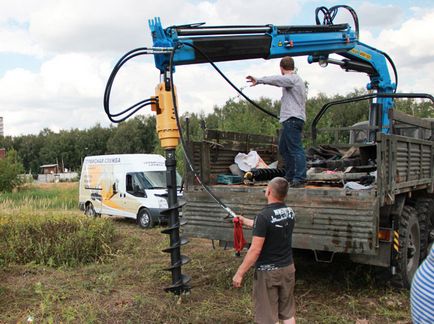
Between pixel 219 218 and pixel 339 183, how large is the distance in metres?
1.52

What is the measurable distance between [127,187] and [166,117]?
9.30 meters

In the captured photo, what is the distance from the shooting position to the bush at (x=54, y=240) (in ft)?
25.2

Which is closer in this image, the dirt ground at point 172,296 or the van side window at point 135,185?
the dirt ground at point 172,296

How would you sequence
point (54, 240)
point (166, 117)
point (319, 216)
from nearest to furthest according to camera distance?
point (319, 216)
point (166, 117)
point (54, 240)

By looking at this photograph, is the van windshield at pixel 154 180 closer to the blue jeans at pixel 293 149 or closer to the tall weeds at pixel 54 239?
the tall weeds at pixel 54 239

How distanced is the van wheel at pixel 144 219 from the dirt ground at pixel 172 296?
5301 mm

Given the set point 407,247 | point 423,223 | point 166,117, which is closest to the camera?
point 166,117

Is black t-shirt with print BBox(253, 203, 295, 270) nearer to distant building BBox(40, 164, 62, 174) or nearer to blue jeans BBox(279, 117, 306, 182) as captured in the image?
blue jeans BBox(279, 117, 306, 182)

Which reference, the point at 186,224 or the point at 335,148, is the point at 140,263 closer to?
the point at 186,224

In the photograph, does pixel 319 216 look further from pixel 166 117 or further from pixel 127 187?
pixel 127 187

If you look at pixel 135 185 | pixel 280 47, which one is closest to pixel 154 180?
pixel 135 185

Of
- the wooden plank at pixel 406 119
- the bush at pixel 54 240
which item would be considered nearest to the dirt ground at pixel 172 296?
the bush at pixel 54 240

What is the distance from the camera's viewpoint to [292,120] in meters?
5.93

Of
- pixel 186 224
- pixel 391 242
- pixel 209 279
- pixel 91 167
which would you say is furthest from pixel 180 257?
pixel 91 167
